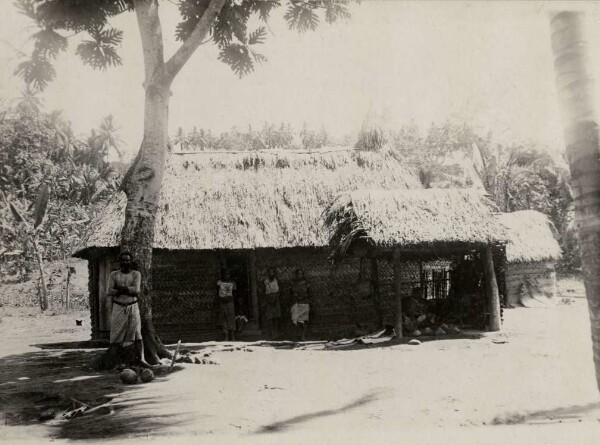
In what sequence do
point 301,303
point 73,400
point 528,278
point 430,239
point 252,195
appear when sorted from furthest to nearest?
point 528,278 < point 252,195 < point 301,303 < point 430,239 < point 73,400

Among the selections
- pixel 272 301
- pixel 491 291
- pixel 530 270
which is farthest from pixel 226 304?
pixel 530 270

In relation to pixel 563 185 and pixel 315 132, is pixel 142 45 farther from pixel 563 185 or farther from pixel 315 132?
pixel 315 132

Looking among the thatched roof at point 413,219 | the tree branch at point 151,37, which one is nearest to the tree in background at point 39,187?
the tree branch at point 151,37

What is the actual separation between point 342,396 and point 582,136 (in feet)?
12.3

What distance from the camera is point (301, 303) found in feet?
35.0

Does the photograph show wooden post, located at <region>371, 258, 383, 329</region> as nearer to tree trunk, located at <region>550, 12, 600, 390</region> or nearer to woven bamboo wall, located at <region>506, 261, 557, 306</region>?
woven bamboo wall, located at <region>506, 261, 557, 306</region>

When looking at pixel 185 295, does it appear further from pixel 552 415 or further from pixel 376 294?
pixel 552 415

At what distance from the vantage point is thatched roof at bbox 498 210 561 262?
16.6 metres

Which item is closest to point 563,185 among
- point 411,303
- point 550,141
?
point 550,141

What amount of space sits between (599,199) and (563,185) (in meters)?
26.5

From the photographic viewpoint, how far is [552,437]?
144 inches

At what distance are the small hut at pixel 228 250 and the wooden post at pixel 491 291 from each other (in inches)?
108

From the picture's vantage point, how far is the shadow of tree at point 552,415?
170 inches

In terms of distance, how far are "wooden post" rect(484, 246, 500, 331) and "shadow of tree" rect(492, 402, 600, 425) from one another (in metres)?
5.24
